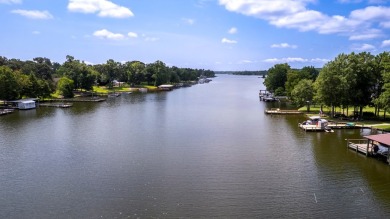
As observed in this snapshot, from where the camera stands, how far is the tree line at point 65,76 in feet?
281

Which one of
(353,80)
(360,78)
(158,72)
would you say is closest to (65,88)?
(158,72)

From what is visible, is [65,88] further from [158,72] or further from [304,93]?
[158,72]

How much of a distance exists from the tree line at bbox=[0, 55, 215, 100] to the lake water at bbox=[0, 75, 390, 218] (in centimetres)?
3562

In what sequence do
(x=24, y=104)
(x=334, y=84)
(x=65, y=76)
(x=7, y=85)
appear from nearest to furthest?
(x=334, y=84), (x=24, y=104), (x=7, y=85), (x=65, y=76)

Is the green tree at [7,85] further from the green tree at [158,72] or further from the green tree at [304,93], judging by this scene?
the green tree at [158,72]

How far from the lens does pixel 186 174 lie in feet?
103

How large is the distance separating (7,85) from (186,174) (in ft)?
225

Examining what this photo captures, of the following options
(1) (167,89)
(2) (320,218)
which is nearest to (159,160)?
(2) (320,218)

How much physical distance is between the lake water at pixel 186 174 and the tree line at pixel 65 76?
35621 millimetres

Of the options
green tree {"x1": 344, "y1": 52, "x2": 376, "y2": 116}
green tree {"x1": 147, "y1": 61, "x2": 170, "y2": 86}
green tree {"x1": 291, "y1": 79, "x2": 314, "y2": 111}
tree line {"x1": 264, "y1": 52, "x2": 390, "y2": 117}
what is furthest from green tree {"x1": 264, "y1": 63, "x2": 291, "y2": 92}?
green tree {"x1": 147, "y1": 61, "x2": 170, "y2": 86}

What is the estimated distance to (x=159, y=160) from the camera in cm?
3600

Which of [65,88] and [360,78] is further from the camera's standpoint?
[65,88]

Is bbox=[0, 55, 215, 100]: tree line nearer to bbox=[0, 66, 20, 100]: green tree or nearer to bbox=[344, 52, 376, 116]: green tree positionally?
bbox=[0, 66, 20, 100]: green tree

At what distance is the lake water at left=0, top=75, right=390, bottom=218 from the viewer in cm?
2442
